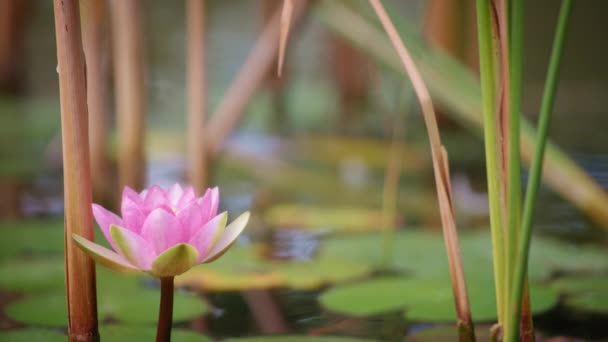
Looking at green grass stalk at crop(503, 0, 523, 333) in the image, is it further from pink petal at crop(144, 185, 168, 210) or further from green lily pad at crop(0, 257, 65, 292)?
green lily pad at crop(0, 257, 65, 292)

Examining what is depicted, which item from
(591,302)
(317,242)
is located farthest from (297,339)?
(317,242)

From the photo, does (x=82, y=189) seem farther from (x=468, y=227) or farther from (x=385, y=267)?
(x=468, y=227)

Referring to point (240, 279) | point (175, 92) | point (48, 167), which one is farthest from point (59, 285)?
point (175, 92)

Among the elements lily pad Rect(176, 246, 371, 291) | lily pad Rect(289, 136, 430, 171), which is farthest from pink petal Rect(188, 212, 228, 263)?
lily pad Rect(289, 136, 430, 171)

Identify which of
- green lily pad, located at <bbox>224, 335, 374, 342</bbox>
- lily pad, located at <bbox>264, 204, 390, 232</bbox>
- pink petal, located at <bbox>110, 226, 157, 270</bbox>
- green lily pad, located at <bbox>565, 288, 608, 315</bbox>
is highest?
pink petal, located at <bbox>110, 226, 157, 270</bbox>

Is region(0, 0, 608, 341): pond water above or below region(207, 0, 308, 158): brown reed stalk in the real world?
below

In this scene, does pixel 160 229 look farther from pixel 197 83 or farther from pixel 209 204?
pixel 197 83
